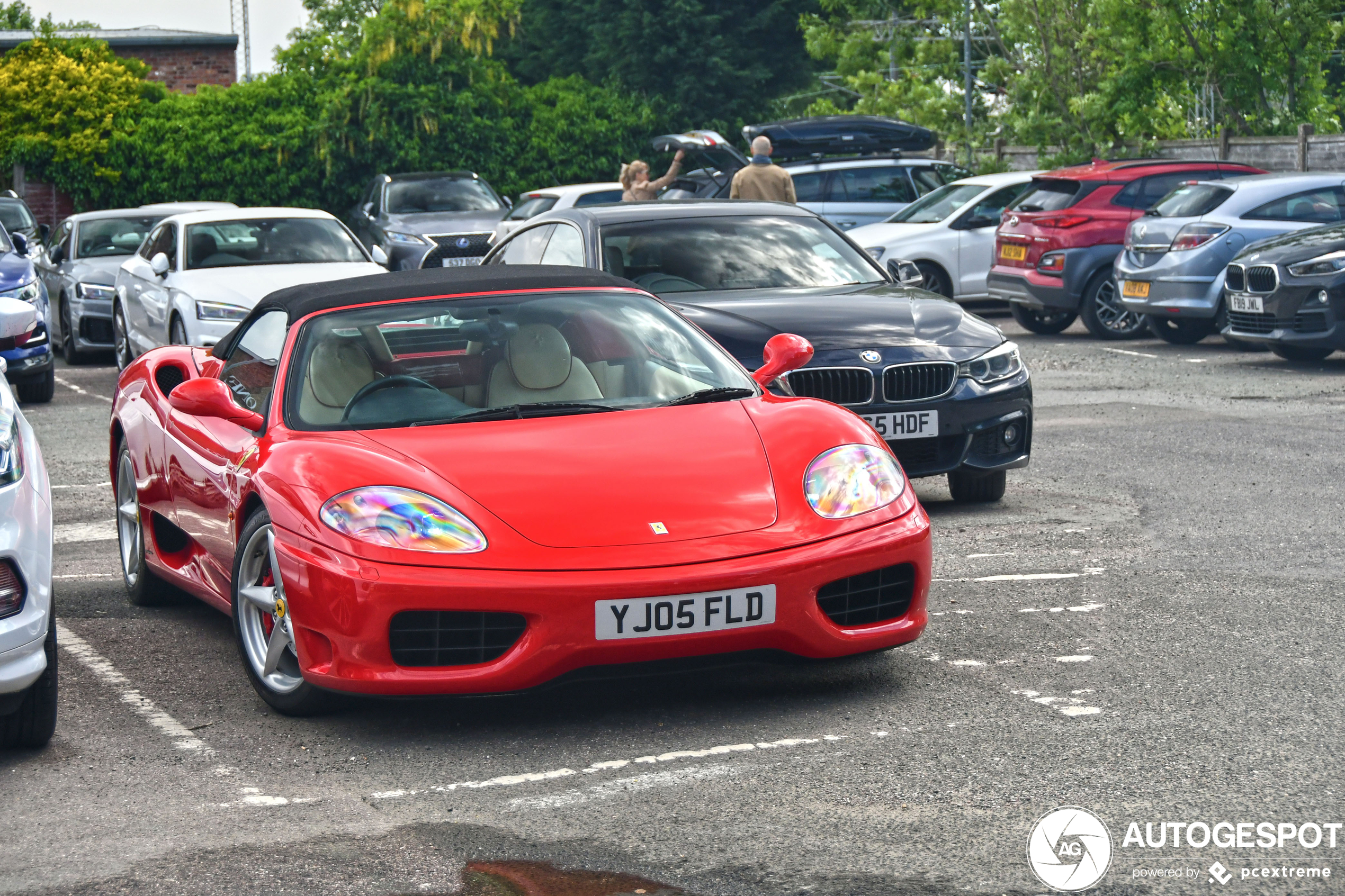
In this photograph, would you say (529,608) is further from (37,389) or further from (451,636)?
(37,389)

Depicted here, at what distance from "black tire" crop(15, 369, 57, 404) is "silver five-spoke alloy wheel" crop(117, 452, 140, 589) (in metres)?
7.56

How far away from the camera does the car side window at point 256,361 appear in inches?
243

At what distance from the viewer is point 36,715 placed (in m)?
4.87

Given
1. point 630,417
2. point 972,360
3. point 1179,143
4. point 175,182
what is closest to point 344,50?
point 175,182

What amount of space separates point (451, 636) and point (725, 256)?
16.9ft

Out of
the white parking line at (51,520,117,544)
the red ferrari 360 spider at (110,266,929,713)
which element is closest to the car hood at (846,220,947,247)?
the white parking line at (51,520,117,544)

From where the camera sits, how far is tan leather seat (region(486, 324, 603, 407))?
5.89m

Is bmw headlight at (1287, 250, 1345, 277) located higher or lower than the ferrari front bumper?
higher

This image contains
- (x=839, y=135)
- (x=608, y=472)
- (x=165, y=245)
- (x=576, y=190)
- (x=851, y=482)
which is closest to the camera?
(x=608, y=472)

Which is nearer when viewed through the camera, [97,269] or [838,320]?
[838,320]

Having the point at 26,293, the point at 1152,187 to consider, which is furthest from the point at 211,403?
the point at 1152,187

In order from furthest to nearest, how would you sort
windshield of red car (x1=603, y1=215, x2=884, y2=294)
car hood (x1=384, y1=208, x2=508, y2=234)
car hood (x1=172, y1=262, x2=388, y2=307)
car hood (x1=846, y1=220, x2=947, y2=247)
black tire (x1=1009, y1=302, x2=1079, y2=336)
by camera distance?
1. car hood (x1=384, y1=208, x2=508, y2=234)
2. car hood (x1=846, y1=220, x2=947, y2=247)
3. black tire (x1=1009, y1=302, x2=1079, y2=336)
4. car hood (x1=172, y1=262, x2=388, y2=307)
5. windshield of red car (x1=603, y1=215, x2=884, y2=294)

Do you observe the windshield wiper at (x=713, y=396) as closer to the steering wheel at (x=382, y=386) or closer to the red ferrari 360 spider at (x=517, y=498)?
the red ferrari 360 spider at (x=517, y=498)

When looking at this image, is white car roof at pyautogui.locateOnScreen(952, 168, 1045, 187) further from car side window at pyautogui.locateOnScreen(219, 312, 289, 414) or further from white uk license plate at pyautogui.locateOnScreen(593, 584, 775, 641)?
white uk license plate at pyautogui.locateOnScreen(593, 584, 775, 641)
